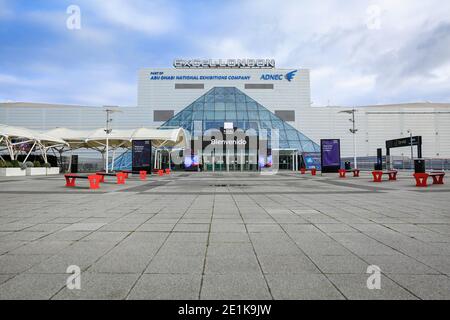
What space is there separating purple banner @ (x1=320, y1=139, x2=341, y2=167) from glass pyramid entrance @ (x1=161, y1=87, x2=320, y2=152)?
75.0ft

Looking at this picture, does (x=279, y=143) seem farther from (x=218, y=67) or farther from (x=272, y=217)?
(x=272, y=217)

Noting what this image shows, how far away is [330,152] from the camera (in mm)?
26844

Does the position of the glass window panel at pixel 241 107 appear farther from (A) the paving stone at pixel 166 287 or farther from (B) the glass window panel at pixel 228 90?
(A) the paving stone at pixel 166 287

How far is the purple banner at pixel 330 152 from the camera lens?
2631cm

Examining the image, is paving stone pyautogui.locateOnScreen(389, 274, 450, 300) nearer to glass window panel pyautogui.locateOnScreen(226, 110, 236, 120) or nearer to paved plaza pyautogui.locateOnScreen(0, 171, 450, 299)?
paved plaza pyautogui.locateOnScreen(0, 171, 450, 299)

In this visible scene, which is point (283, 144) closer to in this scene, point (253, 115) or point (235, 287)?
point (253, 115)

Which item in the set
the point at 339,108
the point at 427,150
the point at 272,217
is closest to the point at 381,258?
the point at 272,217

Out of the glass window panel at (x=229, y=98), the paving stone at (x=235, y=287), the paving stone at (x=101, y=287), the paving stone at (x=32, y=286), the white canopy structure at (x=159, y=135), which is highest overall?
the glass window panel at (x=229, y=98)

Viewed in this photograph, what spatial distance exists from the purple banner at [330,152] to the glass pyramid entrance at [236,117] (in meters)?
22.9

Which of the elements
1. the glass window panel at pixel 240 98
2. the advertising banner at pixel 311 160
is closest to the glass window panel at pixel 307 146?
the advertising banner at pixel 311 160

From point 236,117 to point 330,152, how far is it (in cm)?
2697

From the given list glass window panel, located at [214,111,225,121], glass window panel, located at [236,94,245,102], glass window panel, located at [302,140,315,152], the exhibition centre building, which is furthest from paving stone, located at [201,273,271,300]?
glass window panel, located at [236,94,245,102]

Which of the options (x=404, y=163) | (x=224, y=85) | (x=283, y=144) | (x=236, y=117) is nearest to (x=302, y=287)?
(x=283, y=144)

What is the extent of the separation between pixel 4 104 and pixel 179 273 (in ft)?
260
